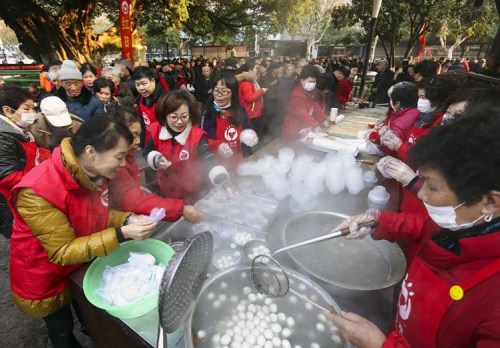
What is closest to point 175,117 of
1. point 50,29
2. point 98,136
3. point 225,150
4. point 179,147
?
point 179,147

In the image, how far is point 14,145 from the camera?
2473 mm

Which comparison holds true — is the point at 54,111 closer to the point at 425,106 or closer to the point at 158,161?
the point at 158,161

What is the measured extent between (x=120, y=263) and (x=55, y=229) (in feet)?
1.44

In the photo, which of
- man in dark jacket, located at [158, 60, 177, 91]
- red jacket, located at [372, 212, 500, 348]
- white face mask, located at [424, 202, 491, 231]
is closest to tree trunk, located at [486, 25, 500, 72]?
white face mask, located at [424, 202, 491, 231]

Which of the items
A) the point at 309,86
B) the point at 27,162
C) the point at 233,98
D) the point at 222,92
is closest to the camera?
the point at 27,162

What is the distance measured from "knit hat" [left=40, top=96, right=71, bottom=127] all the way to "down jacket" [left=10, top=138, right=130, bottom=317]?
179cm

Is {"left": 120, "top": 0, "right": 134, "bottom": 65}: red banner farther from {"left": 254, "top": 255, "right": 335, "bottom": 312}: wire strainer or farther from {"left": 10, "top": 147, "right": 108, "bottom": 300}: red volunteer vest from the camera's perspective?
{"left": 254, "top": 255, "right": 335, "bottom": 312}: wire strainer

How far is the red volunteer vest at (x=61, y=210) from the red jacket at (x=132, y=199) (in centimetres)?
30

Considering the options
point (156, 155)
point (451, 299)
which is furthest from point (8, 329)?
point (451, 299)

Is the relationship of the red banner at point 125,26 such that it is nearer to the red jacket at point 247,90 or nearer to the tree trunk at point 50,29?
the tree trunk at point 50,29

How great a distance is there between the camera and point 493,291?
97cm

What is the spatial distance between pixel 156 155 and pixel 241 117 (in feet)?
4.37

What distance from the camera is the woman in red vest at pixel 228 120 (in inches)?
130

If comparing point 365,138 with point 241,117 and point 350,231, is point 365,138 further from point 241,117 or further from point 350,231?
point 350,231
